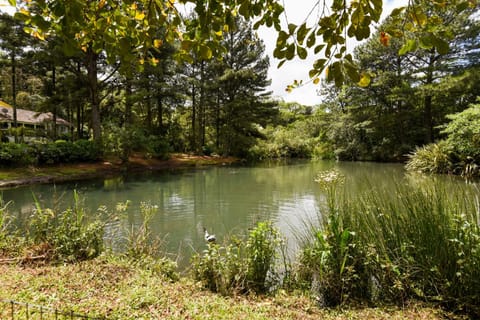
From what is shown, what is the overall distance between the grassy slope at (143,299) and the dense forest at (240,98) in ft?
31.2

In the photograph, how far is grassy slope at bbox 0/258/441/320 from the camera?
1.95 meters

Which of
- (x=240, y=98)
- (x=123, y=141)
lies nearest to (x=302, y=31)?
(x=123, y=141)

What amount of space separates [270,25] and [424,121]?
72.5 ft

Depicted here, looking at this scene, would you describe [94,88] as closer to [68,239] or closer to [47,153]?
[47,153]

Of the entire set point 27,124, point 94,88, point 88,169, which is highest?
point 94,88

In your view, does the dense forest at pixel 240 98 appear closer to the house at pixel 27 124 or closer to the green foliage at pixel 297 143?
the green foliage at pixel 297 143

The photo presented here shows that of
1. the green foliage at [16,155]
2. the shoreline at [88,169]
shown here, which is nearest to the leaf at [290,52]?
the shoreline at [88,169]

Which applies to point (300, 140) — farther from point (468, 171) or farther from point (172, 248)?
point (172, 248)

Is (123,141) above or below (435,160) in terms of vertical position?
above

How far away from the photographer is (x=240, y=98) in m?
21.2

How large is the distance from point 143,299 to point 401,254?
7.31 feet

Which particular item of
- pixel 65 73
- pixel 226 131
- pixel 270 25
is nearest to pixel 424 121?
pixel 226 131

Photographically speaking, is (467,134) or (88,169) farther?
(88,169)

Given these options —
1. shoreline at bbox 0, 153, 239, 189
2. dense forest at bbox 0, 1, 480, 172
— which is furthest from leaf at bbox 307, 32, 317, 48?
shoreline at bbox 0, 153, 239, 189
